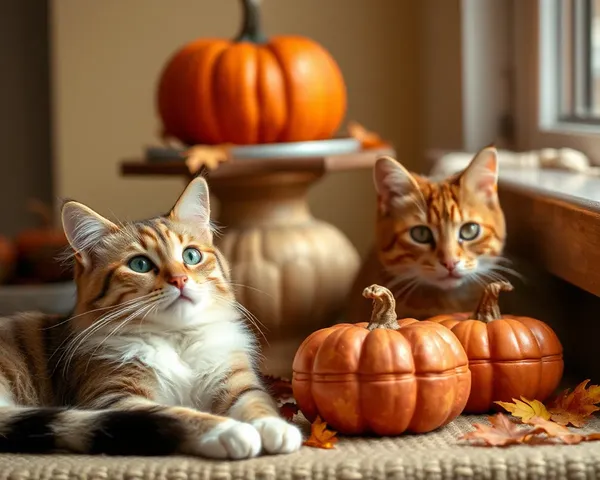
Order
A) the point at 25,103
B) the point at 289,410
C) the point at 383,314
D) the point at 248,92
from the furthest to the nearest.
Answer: the point at 25,103
the point at 248,92
the point at 289,410
the point at 383,314

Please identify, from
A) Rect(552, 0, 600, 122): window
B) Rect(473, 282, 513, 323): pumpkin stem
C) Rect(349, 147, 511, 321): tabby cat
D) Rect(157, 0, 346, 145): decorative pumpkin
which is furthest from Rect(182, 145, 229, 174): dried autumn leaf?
Rect(552, 0, 600, 122): window

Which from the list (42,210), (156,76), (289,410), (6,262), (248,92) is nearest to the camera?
(289,410)

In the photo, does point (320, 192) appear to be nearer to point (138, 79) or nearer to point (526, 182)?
point (138, 79)

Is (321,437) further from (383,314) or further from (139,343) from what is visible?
(139,343)

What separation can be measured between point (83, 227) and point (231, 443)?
1.41 ft

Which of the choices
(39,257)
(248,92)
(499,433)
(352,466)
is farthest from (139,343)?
(39,257)

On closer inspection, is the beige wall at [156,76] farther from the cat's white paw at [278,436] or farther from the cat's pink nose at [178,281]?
the cat's white paw at [278,436]

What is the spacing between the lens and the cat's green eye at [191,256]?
4.71 feet

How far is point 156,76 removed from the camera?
3248mm

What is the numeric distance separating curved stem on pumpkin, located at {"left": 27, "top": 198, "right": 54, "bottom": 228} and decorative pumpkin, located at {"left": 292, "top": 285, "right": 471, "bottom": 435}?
7.15 ft

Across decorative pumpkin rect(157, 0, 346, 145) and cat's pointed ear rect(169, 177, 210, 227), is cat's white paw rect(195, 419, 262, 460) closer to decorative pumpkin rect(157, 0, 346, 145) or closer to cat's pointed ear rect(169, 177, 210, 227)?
cat's pointed ear rect(169, 177, 210, 227)

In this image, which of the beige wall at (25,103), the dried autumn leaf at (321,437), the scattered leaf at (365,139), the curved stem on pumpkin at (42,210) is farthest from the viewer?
the beige wall at (25,103)

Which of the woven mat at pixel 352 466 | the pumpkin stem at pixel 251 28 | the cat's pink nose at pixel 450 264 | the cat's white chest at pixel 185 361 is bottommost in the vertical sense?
the woven mat at pixel 352 466

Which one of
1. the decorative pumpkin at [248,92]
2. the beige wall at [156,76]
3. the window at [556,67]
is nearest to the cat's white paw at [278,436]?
the decorative pumpkin at [248,92]
